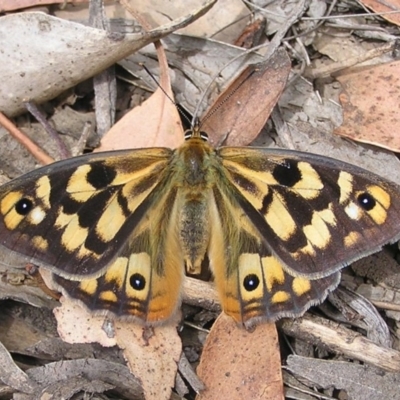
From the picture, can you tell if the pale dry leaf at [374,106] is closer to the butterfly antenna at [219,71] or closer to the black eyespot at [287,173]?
the butterfly antenna at [219,71]

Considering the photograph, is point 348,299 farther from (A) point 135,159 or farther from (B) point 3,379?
(B) point 3,379

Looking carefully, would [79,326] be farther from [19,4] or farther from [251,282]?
[19,4]

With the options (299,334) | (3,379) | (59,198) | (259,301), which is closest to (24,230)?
(59,198)

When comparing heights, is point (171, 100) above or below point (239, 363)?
above

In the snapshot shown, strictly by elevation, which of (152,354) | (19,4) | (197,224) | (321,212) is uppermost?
(19,4)

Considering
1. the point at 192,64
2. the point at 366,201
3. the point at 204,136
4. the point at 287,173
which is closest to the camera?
the point at 366,201

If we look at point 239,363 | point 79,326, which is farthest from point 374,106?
point 79,326

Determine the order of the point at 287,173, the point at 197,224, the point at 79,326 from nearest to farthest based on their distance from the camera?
the point at 287,173 < the point at 197,224 < the point at 79,326

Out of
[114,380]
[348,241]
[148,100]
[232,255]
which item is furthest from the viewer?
[148,100]
